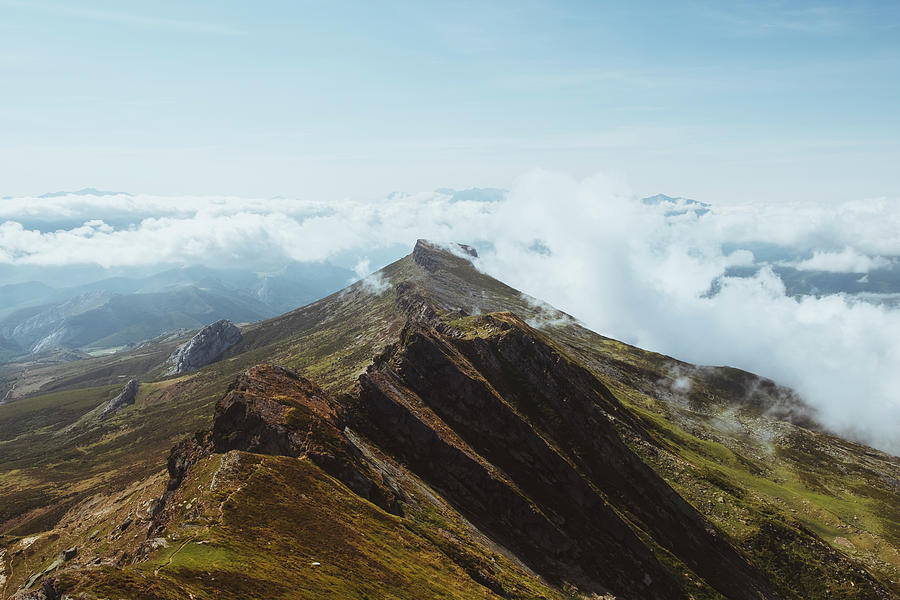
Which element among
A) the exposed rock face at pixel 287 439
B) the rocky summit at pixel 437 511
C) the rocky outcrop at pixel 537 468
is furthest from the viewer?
the rocky outcrop at pixel 537 468

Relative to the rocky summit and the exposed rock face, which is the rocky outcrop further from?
the exposed rock face

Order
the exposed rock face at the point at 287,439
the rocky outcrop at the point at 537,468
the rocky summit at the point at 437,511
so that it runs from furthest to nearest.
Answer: the rocky outcrop at the point at 537,468, the exposed rock face at the point at 287,439, the rocky summit at the point at 437,511

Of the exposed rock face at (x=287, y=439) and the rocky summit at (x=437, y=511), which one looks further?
the exposed rock face at (x=287, y=439)

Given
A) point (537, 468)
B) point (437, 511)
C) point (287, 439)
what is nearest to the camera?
point (287, 439)

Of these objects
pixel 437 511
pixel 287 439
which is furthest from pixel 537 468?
pixel 287 439

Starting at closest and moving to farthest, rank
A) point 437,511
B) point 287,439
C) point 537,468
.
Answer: point 287,439, point 437,511, point 537,468

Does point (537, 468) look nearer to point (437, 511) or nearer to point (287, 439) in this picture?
point (437, 511)

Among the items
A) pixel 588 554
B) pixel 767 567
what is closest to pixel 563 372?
pixel 588 554

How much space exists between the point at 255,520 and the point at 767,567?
11261cm

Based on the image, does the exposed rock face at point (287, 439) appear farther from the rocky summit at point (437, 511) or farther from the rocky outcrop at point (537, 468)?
the rocky outcrop at point (537, 468)

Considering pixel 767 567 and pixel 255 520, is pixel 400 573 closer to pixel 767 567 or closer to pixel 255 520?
pixel 255 520

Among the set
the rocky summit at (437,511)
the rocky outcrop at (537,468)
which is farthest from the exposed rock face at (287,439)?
the rocky outcrop at (537,468)

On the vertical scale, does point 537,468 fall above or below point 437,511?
above

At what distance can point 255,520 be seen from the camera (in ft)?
139
